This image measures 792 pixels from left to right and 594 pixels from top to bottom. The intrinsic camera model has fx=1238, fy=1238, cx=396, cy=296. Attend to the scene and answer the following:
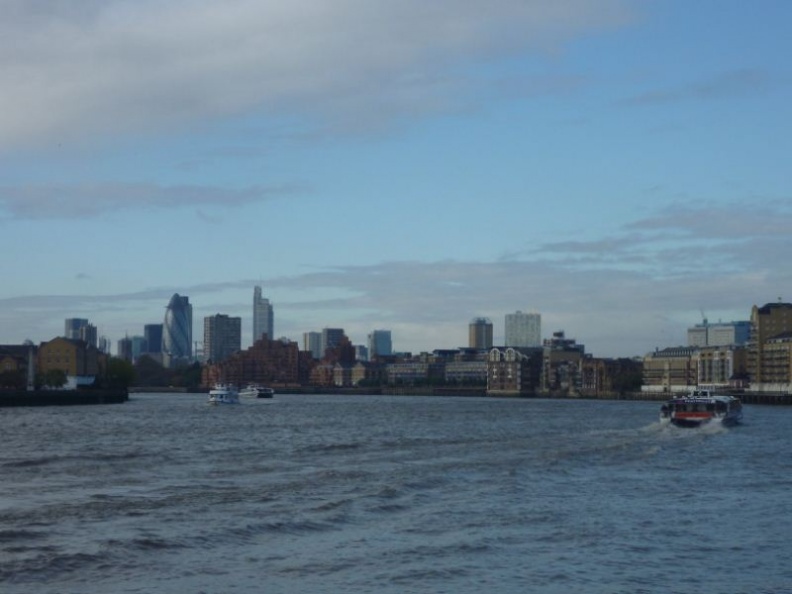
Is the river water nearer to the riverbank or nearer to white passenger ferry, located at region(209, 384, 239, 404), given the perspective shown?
the riverbank

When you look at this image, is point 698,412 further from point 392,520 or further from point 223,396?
point 223,396

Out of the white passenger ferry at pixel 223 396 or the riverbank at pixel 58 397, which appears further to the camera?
the white passenger ferry at pixel 223 396

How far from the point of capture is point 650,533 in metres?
30.7

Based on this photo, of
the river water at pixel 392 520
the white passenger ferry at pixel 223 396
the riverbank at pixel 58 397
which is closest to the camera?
the river water at pixel 392 520

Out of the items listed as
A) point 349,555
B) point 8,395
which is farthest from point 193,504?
point 8,395

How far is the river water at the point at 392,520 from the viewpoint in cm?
2459

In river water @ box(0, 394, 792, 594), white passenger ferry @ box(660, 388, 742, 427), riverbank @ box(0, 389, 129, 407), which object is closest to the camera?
river water @ box(0, 394, 792, 594)

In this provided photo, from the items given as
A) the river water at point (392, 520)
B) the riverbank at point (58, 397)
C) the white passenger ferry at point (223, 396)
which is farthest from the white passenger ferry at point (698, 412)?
the white passenger ferry at point (223, 396)

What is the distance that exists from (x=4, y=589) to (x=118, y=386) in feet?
590

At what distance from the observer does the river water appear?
2459cm

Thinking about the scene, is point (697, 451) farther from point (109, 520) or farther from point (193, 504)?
point (109, 520)

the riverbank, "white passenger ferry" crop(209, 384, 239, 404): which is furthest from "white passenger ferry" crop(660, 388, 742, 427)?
"white passenger ferry" crop(209, 384, 239, 404)

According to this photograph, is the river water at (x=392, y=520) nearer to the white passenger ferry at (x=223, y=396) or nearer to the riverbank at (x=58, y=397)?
the riverbank at (x=58, y=397)

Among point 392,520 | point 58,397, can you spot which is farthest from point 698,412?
point 58,397
